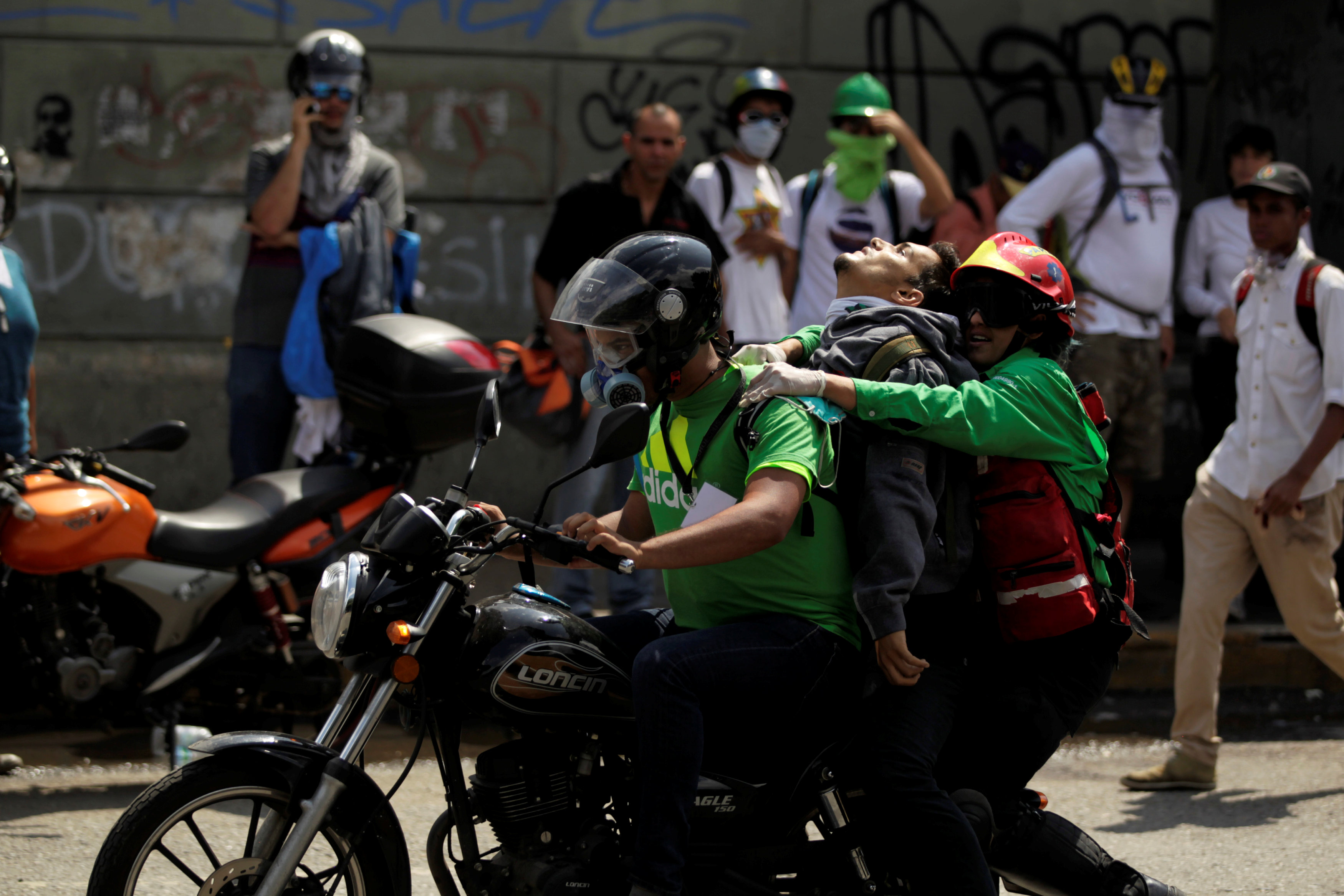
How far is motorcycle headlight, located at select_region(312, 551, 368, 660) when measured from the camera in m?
2.96

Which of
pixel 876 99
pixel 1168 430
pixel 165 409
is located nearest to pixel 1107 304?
pixel 876 99

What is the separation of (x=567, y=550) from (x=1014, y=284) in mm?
1154

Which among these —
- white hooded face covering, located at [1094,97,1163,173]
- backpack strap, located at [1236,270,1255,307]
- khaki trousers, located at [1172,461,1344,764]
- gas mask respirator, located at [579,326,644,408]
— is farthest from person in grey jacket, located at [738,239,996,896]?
white hooded face covering, located at [1094,97,1163,173]

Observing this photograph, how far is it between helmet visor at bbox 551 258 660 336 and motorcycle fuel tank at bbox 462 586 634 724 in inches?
22.2

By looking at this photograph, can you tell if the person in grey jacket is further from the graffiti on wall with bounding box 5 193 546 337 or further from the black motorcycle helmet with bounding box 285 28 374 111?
the graffiti on wall with bounding box 5 193 546 337

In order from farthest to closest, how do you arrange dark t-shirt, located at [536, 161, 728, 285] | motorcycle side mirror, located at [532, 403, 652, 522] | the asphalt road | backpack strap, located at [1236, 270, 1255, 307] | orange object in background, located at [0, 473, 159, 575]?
dark t-shirt, located at [536, 161, 728, 285]
backpack strap, located at [1236, 270, 1255, 307]
orange object in background, located at [0, 473, 159, 575]
the asphalt road
motorcycle side mirror, located at [532, 403, 652, 522]

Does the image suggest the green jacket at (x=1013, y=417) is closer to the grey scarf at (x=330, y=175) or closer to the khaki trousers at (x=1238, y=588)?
the khaki trousers at (x=1238, y=588)

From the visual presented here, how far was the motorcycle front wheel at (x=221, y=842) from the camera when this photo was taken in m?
2.88

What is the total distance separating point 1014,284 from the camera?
331 centimetres

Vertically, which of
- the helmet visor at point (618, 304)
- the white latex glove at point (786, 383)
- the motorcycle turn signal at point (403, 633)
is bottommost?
the motorcycle turn signal at point (403, 633)

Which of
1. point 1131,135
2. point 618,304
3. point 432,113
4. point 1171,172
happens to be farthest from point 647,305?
point 432,113

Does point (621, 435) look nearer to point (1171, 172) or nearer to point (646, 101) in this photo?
point (1171, 172)

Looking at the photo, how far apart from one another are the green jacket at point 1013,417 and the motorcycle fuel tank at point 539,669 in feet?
2.35

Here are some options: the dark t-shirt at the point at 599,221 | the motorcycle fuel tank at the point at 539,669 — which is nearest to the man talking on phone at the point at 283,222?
the dark t-shirt at the point at 599,221
